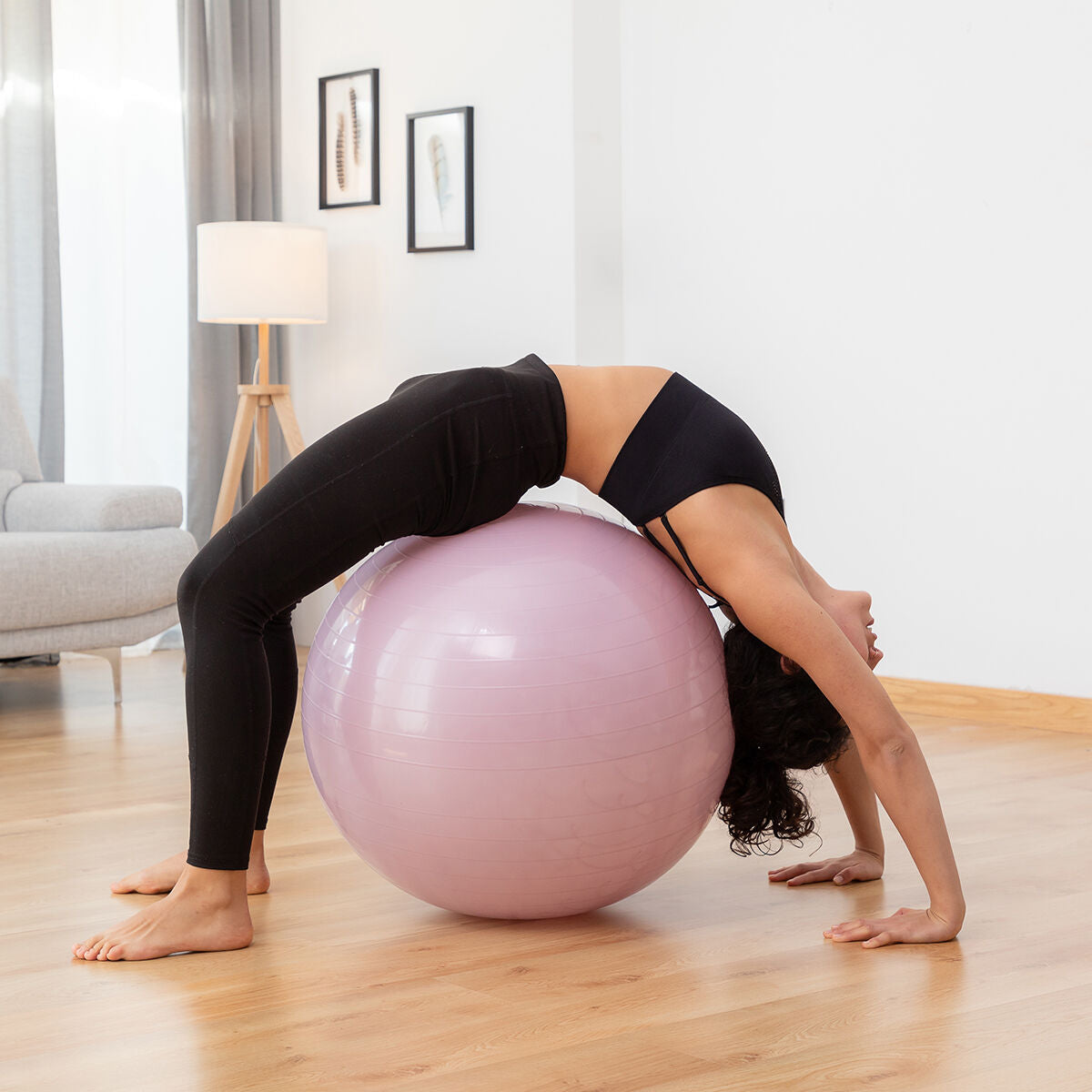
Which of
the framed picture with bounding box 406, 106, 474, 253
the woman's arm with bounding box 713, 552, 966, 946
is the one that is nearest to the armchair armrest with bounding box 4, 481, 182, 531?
the framed picture with bounding box 406, 106, 474, 253

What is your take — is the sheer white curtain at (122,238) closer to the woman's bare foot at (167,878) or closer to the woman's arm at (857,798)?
the woman's bare foot at (167,878)

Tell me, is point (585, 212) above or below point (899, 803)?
above

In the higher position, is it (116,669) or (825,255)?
(825,255)

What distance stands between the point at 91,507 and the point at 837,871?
237cm

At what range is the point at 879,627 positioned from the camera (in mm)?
3775

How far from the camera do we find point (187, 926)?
1.79 meters

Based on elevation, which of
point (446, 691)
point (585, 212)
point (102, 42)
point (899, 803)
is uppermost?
point (102, 42)

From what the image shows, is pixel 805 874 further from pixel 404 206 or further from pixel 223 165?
pixel 223 165

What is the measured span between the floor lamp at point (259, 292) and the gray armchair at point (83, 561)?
49 cm

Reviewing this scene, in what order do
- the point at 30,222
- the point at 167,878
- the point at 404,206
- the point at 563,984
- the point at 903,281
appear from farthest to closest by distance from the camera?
the point at 404,206 → the point at 30,222 → the point at 903,281 → the point at 167,878 → the point at 563,984

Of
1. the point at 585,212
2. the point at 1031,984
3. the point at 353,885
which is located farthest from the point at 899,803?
the point at 585,212

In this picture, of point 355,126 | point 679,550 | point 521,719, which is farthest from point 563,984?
point 355,126

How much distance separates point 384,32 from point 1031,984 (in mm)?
3841

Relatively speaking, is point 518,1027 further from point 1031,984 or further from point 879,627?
point 879,627
